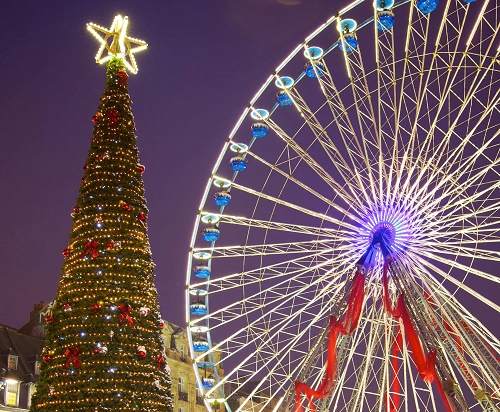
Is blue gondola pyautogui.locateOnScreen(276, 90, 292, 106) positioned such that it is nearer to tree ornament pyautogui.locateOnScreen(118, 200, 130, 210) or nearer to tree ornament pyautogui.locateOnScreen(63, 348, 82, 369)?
tree ornament pyautogui.locateOnScreen(118, 200, 130, 210)

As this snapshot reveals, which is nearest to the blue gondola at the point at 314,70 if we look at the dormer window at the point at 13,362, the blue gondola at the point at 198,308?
the blue gondola at the point at 198,308

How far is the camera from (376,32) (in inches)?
996

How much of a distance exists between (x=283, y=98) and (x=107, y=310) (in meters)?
13.6

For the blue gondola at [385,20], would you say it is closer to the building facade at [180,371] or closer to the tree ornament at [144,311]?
the tree ornament at [144,311]

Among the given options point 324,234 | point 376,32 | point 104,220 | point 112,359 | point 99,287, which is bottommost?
point 112,359

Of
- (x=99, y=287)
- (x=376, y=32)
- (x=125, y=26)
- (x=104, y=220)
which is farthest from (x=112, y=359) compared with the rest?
(x=376, y=32)

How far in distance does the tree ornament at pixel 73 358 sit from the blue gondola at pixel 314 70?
1396 cm

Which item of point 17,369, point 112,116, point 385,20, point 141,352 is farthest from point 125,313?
point 17,369

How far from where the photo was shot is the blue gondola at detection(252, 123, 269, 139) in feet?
97.4

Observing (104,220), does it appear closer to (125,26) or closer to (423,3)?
(125,26)

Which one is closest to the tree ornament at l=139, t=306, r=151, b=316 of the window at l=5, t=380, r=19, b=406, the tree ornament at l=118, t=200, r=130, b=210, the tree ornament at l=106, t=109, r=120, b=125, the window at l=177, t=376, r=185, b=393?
the tree ornament at l=118, t=200, r=130, b=210

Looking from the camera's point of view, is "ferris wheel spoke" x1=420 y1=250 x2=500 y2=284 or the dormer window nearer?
"ferris wheel spoke" x1=420 y1=250 x2=500 y2=284

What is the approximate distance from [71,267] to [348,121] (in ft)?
→ 37.6

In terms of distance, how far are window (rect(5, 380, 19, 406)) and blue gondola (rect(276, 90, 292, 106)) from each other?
66.4 ft
